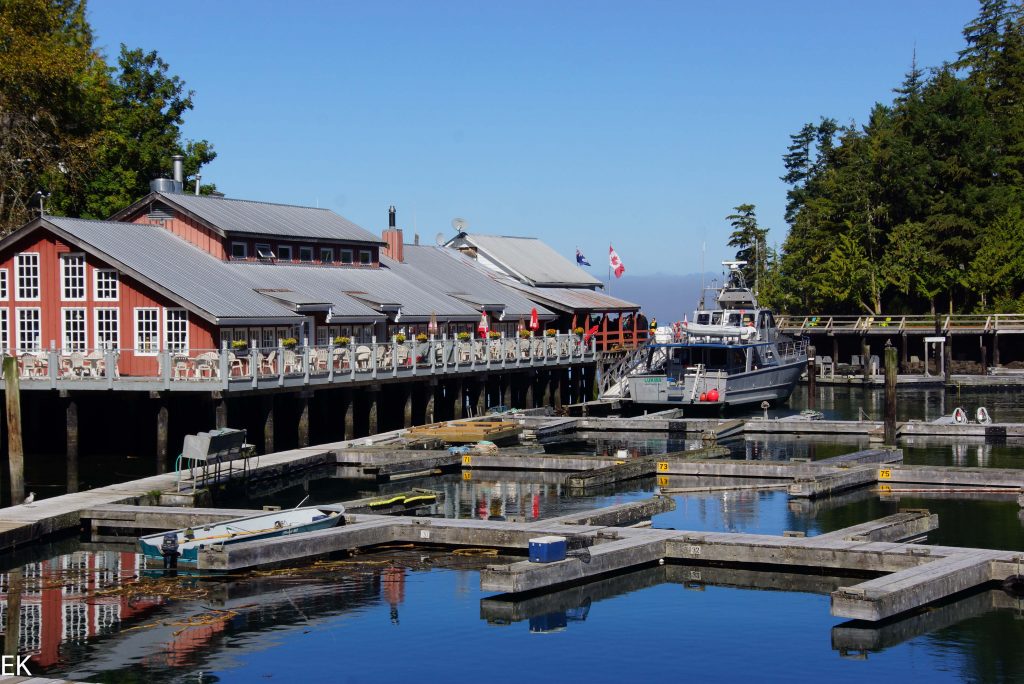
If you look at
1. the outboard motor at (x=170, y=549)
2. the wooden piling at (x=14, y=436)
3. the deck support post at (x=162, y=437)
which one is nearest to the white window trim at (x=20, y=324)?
the deck support post at (x=162, y=437)

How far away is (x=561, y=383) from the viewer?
6475cm

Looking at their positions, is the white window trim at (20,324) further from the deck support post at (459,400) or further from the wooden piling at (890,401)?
the wooden piling at (890,401)

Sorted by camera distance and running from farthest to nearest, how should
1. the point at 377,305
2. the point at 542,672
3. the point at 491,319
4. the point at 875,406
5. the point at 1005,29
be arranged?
the point at 1005,29, the point at 875,406, the point at 491,319, the point at 377,305, the point at 542,672

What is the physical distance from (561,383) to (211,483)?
30.6 m

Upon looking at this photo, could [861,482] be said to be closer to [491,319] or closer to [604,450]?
[604,450]

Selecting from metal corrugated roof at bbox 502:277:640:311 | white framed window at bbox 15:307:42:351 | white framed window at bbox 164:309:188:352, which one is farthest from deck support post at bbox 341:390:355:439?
metal corrugated roof at bbox 502:277:640:311

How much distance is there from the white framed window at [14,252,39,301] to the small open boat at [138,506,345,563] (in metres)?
18.9

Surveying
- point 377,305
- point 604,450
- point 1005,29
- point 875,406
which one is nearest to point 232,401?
point 377,305

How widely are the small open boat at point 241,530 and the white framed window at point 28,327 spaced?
727 inches

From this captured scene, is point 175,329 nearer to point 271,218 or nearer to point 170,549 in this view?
point 271,218

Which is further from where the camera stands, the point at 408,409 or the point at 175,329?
the point at 408,409

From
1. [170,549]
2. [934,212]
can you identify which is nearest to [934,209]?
[934,212]

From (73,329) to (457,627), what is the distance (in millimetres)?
26537

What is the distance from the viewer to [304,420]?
4462 centimetres
